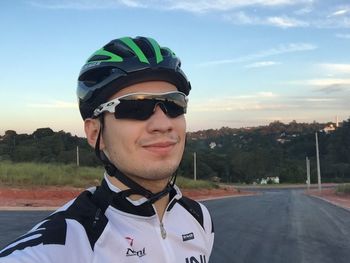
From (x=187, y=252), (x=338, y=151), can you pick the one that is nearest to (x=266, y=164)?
(x=338, y=151)

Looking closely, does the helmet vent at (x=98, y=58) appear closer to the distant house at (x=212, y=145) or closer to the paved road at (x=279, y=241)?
the paved road at (x=279, y=241)

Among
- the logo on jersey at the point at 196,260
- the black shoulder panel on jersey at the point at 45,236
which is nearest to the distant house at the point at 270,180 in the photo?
the logo on jersey at the point at 196,260

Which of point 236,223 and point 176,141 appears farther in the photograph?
point 236,223

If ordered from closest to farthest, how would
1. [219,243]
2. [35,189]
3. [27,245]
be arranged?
[27,245], [219,243], [35,189]

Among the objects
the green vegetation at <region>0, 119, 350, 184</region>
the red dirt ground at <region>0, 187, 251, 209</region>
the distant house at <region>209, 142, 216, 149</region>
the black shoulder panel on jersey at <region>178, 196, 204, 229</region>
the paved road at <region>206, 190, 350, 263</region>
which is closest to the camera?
the black shoulder panel on jersey at <region>178, 196, 204, 229</region>

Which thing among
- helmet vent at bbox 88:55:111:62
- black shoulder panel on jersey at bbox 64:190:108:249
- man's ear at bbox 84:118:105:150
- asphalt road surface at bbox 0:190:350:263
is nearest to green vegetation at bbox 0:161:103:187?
asphalt road surface at bbox 0:190:350:263

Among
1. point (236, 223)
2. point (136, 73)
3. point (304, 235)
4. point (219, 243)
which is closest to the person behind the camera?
point (136, 73)

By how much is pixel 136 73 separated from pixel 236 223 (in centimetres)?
1343

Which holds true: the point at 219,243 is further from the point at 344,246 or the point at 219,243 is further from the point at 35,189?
the point at 35,189

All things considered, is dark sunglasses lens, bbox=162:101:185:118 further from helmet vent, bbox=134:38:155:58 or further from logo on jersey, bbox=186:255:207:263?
logo on jersey, bbox=186:255:207:263

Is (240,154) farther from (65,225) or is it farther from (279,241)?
(65,225)

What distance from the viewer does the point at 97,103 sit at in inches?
73.7

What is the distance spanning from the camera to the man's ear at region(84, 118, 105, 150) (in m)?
1.95

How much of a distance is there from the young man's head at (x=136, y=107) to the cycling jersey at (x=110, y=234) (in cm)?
13
